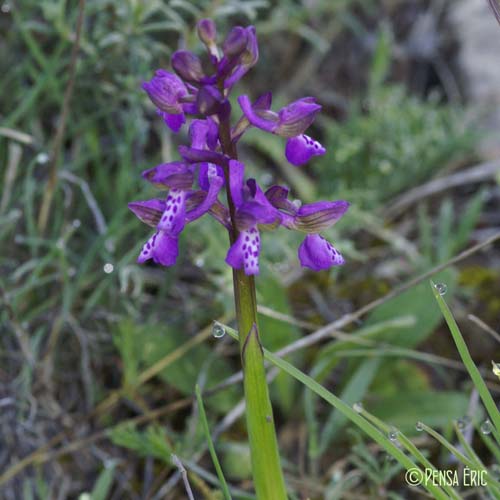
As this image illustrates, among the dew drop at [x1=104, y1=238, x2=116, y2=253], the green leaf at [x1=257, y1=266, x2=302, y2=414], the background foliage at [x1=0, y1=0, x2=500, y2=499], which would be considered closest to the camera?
the background foliage at [x1=0, y1=0, x2=500, y2=499]

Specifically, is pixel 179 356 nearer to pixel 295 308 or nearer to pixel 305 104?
pixel 295 308

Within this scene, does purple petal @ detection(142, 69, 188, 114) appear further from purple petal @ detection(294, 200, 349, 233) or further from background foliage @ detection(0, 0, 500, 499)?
background foliage @ detection(0, 0, 500, 499)

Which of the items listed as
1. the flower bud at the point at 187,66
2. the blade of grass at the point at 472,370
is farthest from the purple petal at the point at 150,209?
the blade of grass at the point at 472,370

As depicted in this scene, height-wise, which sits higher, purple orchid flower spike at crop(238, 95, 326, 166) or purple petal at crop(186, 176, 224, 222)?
purple orchid flower spike at crop(238, 95, 326, 166)

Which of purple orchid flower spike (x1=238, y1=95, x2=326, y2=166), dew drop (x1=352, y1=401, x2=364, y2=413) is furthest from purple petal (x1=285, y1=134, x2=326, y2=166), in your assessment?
dew drop (x1=352, y1=401, x2=364, y2=413)

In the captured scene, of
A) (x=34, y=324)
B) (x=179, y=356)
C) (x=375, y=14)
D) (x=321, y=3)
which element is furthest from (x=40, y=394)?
(x=375, y=14)
